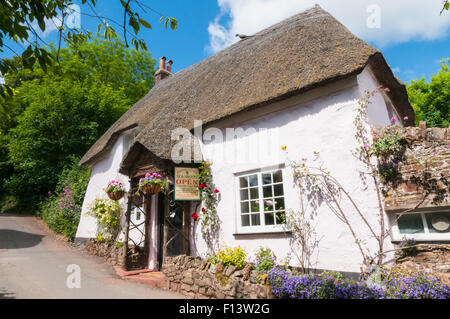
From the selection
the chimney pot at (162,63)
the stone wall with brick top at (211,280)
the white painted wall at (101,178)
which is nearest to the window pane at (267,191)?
the stone wall with brick top at (211,280)

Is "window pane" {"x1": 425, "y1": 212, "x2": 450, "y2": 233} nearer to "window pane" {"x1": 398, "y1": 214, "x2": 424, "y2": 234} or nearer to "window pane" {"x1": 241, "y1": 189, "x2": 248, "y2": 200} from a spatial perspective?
"window pane" {"x1": 398, "y1": 214, "x2": 424, "y2": 234}

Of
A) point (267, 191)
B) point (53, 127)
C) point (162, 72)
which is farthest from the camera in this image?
point (162, 72)

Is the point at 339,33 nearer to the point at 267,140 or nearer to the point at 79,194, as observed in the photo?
Result: the point at 267,140

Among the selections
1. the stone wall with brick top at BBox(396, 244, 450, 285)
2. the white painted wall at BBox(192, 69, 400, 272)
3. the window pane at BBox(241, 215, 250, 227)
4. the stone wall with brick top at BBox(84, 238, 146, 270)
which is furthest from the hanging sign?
the stone wall with brick top at BBox(396, 244, 450, 285)

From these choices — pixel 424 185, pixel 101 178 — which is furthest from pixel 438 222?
pixel 101 178

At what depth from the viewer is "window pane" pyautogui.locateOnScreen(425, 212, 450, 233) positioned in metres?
4.15

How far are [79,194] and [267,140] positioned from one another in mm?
10904

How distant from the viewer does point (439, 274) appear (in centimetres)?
392

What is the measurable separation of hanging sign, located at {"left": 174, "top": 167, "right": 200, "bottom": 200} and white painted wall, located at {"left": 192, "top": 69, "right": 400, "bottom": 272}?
0.53m

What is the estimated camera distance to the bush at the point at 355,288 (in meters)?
3.55

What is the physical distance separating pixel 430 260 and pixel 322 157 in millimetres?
2318

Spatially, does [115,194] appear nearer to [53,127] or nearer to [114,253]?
[114,253]

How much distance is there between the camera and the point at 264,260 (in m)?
5.40

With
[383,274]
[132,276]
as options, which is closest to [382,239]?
[383,274]
